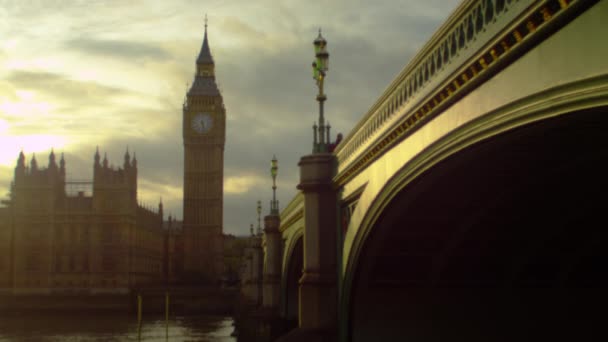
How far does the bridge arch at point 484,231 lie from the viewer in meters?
9.49

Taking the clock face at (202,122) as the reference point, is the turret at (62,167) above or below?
below

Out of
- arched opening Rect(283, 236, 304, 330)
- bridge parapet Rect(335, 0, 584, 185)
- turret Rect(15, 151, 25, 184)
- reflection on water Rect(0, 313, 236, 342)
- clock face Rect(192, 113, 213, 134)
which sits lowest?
reflection on water Rect(0, 313, 236, 342)

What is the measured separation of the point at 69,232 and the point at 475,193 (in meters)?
90.2

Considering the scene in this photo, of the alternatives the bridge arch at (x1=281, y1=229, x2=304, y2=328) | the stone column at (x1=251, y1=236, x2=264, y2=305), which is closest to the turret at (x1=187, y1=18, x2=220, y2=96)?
the stone column at (x1=251, y1=236, x2=264, y2=305)

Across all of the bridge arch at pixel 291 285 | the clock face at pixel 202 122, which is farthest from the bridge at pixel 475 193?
the clock face at pixel 202 122

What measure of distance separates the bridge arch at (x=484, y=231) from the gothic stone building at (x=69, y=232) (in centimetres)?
7986

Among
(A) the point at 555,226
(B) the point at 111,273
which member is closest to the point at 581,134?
(A) the point at 555,226

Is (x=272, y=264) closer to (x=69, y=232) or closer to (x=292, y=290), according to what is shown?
(x=292, y=290)

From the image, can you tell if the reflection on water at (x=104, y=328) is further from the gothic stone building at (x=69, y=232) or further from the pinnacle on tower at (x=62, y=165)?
the pinnacle on tower at (x=62, y=165)

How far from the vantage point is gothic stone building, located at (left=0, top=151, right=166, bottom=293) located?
9431cm

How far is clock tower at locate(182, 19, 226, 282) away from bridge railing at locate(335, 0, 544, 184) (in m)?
101

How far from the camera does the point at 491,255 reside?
54.3 feet

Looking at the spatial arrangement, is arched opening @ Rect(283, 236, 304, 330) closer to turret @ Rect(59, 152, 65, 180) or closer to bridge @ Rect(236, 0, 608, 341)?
bridge @ Rect(236, 0, 608, 341)

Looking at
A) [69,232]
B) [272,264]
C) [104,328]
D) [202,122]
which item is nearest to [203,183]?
[202,122]
